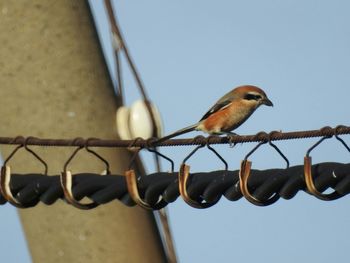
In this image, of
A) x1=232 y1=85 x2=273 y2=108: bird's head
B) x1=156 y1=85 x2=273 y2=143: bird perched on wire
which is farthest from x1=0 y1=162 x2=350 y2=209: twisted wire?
x1=232 y1=85 x2=273 y2=108: bird's head

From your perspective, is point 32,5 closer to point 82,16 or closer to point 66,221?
point 82,16

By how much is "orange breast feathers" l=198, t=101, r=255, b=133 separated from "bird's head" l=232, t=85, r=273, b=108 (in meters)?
0.05

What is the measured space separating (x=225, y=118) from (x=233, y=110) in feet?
0.27

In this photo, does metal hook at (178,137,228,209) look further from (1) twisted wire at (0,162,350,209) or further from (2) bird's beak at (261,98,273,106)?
(2) bird's beak at (261,98,273,106)

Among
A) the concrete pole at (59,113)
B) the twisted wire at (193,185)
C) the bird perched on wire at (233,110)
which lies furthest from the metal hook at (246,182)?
the bird perched on wire at (233,110)

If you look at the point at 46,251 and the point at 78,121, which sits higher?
the point at 78,121

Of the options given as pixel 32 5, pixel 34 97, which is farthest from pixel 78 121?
pixel 32 5

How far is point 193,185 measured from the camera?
561 centimetres

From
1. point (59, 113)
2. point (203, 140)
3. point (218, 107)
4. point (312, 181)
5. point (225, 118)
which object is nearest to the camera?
point (312, 181)

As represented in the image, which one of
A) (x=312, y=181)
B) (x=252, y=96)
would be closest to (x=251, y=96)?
(x=252, y=96)

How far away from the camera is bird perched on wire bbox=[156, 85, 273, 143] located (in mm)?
8797

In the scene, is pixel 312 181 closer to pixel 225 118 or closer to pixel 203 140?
pixel 203 140

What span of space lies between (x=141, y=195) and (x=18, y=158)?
63.2 inches

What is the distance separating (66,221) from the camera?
7.16 m
